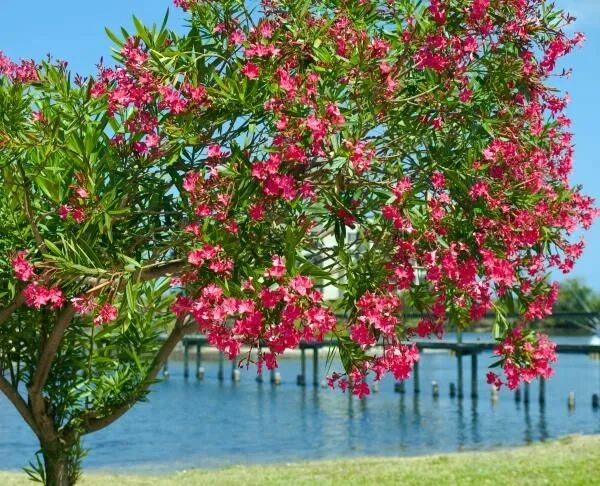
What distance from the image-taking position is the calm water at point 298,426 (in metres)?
32.1

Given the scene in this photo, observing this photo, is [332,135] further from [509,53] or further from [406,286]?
[509,53]

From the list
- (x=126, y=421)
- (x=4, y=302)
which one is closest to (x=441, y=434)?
(x=126, y=421)

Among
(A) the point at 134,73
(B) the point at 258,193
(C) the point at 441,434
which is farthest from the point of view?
(C) the point at 441,434

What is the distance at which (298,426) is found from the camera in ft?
133

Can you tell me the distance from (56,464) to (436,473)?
783 centimetres

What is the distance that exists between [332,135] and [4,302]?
3917mm

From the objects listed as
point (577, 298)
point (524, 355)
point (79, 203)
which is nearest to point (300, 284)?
point (524, 355)

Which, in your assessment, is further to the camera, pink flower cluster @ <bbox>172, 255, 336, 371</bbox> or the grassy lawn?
the grassy lawn

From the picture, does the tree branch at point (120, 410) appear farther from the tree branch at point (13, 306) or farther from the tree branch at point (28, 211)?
the tree branch at point (28, 211)

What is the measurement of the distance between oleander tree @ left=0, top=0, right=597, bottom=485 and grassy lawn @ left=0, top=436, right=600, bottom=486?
7761 mm

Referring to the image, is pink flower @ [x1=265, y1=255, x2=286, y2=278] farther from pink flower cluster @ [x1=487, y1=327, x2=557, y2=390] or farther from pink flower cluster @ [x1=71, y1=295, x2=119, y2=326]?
pink flower cluster @ [x1=487, y1=327, x2=557, y2=390]

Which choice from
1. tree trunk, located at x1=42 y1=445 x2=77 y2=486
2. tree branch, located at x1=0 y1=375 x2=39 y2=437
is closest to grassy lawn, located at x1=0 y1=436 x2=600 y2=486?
tree trunk, located at x1=42 y1=445 x2=77 y2=486

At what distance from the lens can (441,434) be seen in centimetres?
3741

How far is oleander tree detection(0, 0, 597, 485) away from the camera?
A: 6.34 meters
